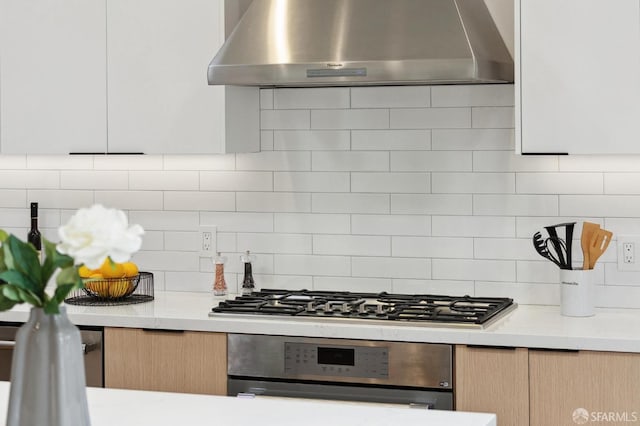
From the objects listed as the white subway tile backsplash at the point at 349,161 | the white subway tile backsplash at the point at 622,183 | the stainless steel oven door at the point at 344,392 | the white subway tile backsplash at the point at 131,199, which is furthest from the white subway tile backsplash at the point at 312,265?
the white subway tile backsplash at the point at 622,183

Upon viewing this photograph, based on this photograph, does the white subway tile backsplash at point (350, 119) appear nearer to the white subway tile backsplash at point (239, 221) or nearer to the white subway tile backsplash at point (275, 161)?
the white subway tile backsplash at point (275, 161)

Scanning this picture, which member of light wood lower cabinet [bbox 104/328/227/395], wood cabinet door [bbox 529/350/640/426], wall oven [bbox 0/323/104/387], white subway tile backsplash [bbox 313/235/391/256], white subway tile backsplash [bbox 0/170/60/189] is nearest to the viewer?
wood cabinet door [bbox 529/350/640/426]

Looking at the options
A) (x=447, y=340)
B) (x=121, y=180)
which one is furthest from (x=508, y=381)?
(x=121, y=180)

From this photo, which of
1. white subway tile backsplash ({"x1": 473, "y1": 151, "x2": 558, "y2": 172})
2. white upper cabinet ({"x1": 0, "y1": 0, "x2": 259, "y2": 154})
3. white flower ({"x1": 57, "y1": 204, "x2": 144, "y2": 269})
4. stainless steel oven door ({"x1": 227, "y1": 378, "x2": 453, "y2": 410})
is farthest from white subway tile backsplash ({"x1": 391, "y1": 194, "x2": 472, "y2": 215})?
white flower ({"x1": 57, "y1": 204, "x2": 144, "y2": 269})

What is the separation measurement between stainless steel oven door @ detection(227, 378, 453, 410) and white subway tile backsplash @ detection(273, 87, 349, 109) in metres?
1.14

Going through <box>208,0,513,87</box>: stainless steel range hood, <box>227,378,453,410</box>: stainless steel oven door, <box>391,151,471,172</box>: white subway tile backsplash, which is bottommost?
<box>227,378,453,410</box>: stainless steel oven door

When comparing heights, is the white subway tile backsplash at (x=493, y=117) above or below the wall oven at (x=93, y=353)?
above

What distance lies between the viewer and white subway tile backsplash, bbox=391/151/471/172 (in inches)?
157

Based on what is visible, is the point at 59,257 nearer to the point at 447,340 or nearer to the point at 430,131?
the point at 447,340

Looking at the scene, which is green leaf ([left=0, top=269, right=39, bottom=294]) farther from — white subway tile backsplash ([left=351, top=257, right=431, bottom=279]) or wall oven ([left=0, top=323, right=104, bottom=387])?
white subway tile backsplash ([left=351, top=257, right=431, bottom=279])

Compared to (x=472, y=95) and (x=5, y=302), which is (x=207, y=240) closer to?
(x=472, y=95)

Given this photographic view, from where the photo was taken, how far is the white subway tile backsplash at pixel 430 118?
13.0 feet

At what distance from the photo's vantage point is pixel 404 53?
3.46m

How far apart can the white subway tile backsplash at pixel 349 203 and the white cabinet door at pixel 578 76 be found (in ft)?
2.38
